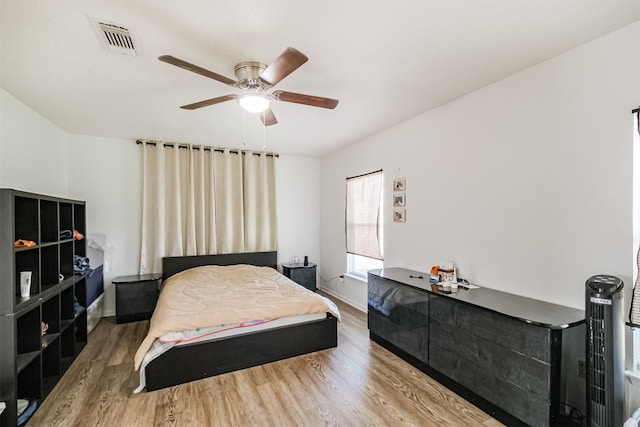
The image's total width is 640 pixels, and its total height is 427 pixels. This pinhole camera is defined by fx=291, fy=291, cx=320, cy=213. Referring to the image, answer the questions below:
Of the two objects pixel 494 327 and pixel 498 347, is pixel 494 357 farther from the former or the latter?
pixel 494 327

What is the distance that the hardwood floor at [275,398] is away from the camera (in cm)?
207

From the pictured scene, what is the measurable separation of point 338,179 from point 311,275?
1.74 m

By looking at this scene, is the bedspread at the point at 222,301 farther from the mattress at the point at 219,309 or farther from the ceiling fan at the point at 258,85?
the ceiling fan at the point at 258,85

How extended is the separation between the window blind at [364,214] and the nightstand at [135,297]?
2921 mm

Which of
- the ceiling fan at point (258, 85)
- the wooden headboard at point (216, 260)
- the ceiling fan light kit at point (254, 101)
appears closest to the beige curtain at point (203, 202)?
the wooden headboard at point (216, 260)

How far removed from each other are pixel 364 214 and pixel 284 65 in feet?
9.52

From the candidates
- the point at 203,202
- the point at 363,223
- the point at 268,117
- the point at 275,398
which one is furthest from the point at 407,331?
the point at 203,202

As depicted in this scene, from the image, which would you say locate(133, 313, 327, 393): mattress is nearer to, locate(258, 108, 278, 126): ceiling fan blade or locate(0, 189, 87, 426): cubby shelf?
locate(0, 189, 87, 426): cubby shelf

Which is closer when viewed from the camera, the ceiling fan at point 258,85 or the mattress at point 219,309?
the ceiling fan at point 258,85

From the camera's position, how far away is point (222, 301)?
304cm

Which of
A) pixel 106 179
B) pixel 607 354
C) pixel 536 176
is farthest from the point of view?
pixel 106 179

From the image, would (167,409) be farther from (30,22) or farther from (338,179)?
(338,179)

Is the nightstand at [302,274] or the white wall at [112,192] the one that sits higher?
the white wall at [112,192]

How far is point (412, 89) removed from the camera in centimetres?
265
